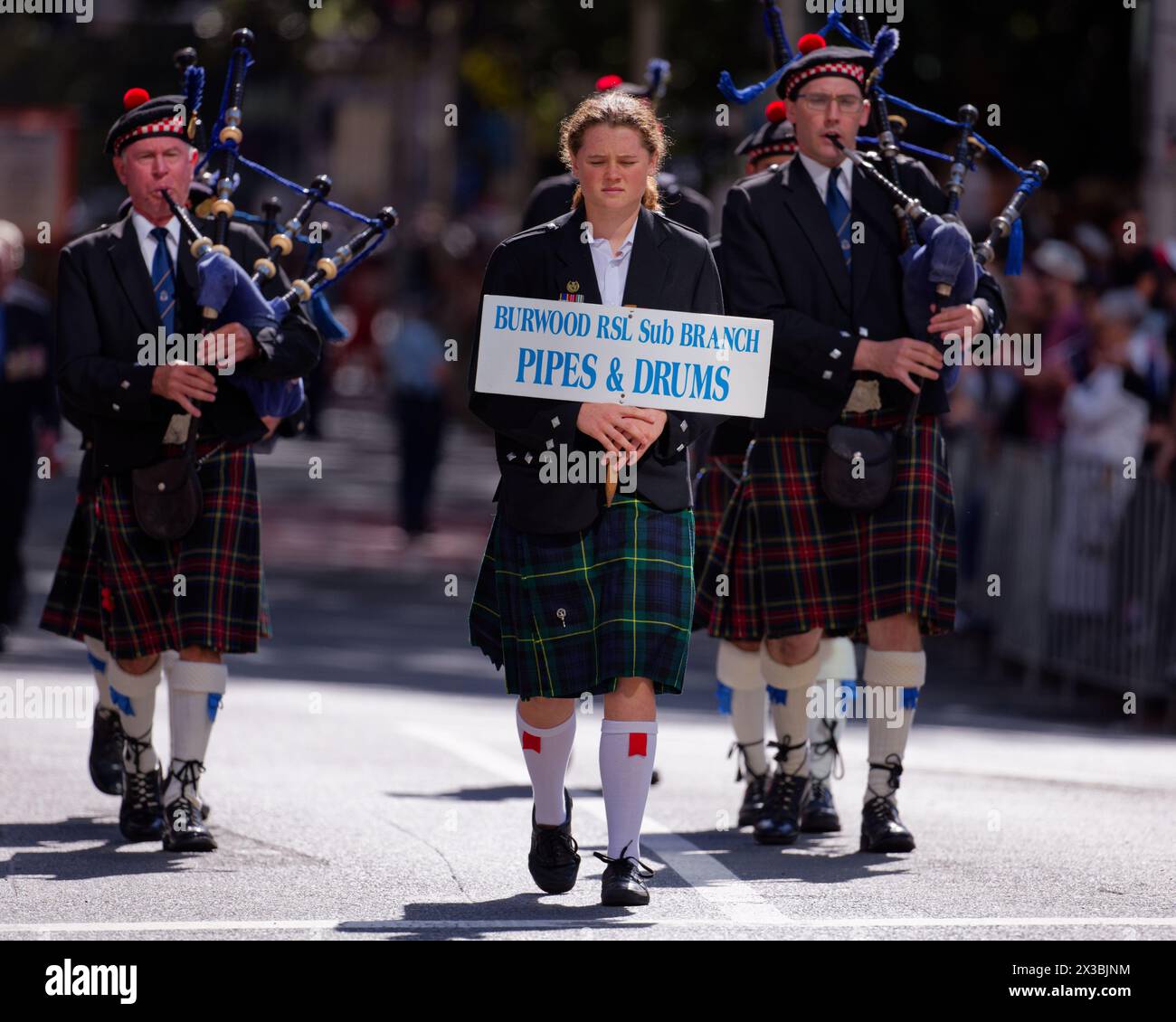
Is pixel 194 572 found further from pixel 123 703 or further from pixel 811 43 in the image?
pixel 811 43

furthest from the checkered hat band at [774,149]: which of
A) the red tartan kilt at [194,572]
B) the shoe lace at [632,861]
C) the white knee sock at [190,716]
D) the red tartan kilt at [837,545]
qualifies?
the shoe lace at [632,861]

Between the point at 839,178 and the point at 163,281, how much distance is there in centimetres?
203

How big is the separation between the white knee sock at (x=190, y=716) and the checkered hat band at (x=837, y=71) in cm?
243

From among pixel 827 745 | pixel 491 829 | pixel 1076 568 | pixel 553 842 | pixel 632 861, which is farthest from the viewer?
pixel 1076 568

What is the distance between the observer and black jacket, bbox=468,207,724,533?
6746 mm

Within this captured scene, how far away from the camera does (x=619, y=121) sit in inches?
267

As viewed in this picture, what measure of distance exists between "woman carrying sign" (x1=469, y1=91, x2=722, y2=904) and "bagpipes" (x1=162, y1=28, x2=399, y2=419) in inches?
40.8

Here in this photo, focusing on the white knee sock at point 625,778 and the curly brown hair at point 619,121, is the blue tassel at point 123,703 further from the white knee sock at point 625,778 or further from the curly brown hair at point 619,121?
the curly brown hair at point 619,121

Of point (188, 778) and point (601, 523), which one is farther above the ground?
point (601, 523)

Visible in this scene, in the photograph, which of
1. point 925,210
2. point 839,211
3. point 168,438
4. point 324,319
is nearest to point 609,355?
point 839,211

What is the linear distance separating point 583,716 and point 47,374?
308 cm

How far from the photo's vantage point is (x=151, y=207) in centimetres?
795

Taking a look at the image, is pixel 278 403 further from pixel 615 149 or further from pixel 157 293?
pixel 615 149
